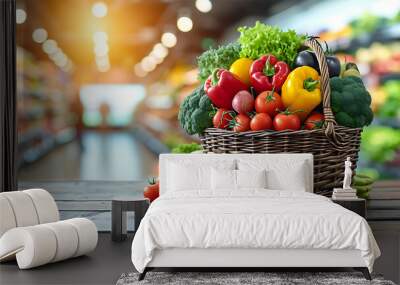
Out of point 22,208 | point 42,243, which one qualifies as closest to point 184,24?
point 22,208

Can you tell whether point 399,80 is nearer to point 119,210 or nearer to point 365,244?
point 119,210

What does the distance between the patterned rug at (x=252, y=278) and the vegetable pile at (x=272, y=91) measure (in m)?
1.12

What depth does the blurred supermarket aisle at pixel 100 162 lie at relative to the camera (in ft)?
25.4

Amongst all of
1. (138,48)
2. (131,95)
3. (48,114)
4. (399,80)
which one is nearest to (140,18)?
(138,48)

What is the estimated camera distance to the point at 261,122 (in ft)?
16.1

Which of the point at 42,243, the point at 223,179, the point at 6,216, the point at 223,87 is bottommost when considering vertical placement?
the point at 42,243

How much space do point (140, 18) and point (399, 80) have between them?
9.12 ft

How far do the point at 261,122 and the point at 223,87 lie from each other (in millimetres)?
→ 368

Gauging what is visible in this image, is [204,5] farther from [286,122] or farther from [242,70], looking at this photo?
[286,122]

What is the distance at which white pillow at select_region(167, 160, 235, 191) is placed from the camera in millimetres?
5074

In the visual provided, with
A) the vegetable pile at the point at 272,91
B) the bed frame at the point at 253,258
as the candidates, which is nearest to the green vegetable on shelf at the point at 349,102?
the vegetable pile at the point at 272,91

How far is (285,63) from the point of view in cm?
508

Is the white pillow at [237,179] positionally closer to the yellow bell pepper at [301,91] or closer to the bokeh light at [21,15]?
the yellow bell pepper at [301,91]

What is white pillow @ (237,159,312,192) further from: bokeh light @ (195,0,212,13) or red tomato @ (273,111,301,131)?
bokeh light @ (195,0,212,13)
